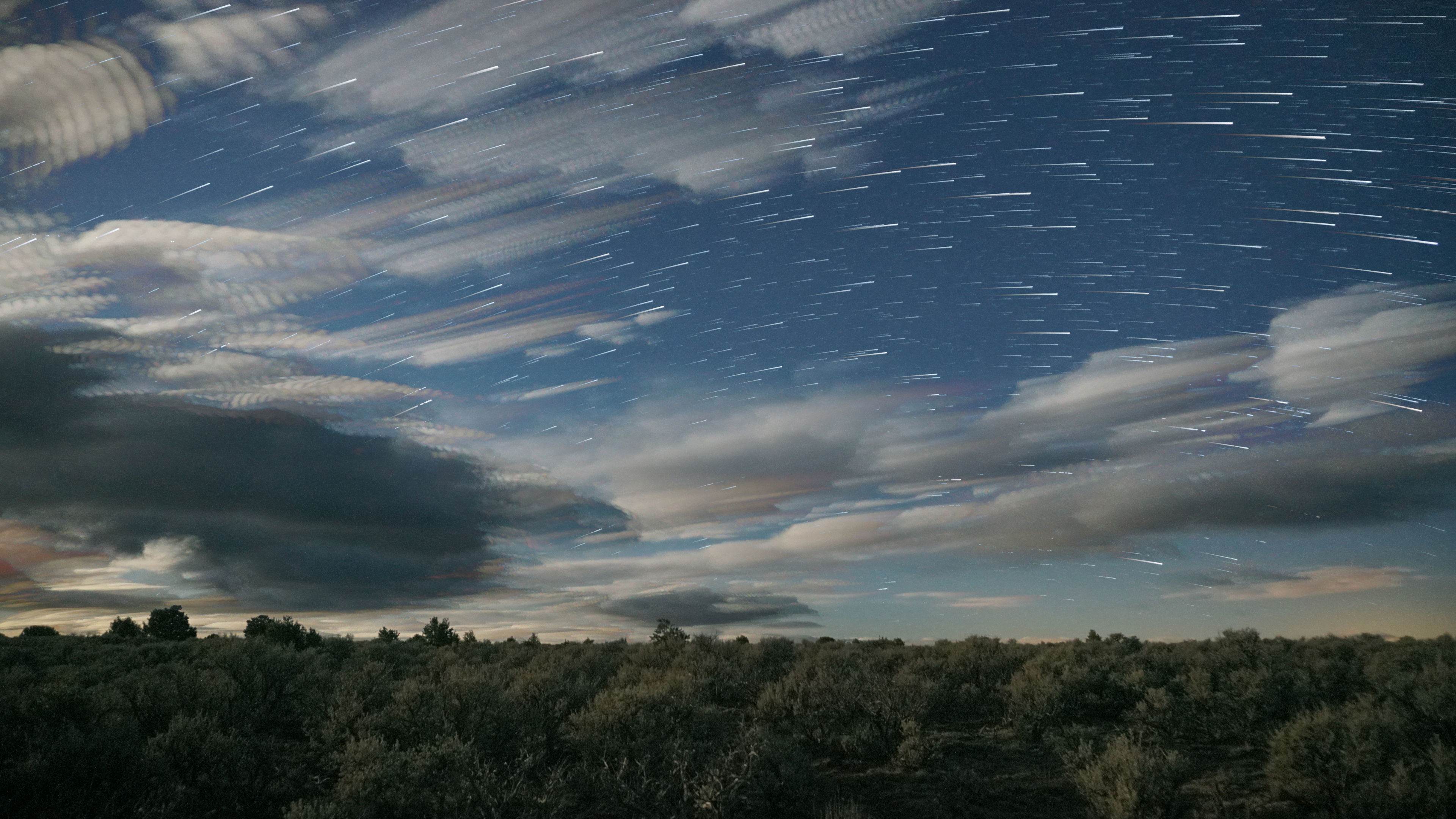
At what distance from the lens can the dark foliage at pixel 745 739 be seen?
11.8 m

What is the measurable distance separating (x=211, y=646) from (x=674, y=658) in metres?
20.4

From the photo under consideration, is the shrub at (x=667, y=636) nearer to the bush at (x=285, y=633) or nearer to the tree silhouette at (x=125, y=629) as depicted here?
the bush at (x=285, y=633)

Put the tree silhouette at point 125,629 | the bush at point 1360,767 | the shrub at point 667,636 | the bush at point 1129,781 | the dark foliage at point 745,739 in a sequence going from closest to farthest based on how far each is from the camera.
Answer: the bush at point 1360,767 → the bush at point 1129,781 → the dark foliage at point 745,739 → the shrub at point 667,636 → the tree silhouette at point 125,629

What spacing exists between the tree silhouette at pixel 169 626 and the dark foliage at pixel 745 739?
39208 millimetres

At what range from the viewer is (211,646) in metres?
30.2

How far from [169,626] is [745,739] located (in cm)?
6249

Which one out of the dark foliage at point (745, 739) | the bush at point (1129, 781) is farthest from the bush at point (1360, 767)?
the bush at point (1129, 781)

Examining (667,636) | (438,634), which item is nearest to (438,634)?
(438,634)

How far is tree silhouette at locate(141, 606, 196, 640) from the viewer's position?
181 ft

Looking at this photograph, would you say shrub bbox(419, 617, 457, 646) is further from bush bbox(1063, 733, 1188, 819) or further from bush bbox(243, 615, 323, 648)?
bush bbox(1063, 733, 1188, 819)

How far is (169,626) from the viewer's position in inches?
2232

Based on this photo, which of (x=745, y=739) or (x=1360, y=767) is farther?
(x=745, y=739)

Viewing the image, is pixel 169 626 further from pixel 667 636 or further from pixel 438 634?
pixel 667 636

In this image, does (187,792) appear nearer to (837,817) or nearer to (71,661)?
(837,817)
